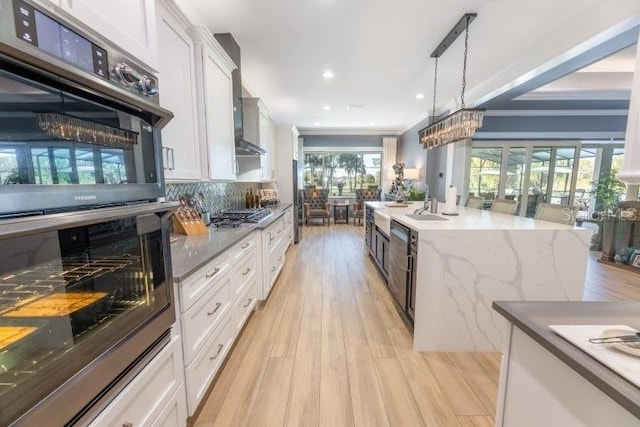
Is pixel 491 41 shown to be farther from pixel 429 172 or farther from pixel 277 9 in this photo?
pixel 429 172

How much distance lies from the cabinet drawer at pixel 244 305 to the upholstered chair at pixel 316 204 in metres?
5.07

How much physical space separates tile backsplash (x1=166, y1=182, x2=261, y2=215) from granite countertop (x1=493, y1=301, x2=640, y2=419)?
2.34 metres

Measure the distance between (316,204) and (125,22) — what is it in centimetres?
731

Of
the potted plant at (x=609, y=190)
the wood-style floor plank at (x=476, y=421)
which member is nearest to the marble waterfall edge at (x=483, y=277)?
the wood-style floor plank at (x=476, y=421)

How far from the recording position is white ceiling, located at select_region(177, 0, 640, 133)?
228 cm

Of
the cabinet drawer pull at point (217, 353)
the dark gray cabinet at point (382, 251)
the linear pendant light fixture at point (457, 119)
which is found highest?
the linear pendant light fixture at point (457, 119)

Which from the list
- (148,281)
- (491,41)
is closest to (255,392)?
(148,281)

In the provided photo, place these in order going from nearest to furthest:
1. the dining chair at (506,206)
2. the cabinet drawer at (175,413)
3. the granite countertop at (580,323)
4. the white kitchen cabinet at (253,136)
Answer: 1. the granite countertop at (580,323)
2. the cabinet drawer at (175,413)
3. the dining chair at (506,206)
4. the white kitchen cabinet at (253,136)

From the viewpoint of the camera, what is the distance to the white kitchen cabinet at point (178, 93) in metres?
1.57

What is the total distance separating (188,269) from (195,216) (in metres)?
1.03

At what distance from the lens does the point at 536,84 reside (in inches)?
135

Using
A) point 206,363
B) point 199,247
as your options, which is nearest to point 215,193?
point 199,247

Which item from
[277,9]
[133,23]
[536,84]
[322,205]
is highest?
[277,9]

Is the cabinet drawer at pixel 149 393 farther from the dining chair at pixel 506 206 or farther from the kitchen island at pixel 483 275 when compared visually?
the dining chair at pixel 506 206
